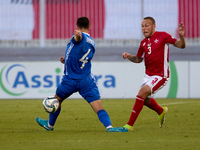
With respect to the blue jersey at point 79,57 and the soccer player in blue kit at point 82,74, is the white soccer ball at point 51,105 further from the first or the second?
the blue jersey at point 79,57

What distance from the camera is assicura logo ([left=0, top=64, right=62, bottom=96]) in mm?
14062

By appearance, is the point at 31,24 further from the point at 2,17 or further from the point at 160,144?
the point at 160,144

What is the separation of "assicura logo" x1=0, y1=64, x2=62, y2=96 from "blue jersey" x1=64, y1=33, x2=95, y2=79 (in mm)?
8051

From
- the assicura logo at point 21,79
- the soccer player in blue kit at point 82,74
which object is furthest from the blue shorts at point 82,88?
the assicura logo at point 21,79

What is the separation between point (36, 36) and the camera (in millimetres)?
19516

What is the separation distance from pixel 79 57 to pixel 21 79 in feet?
27.8

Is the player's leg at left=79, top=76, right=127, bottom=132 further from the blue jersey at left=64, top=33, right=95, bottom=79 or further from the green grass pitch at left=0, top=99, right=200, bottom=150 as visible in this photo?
the green grass pitch at left=0, top=99, right=200, bottom=150

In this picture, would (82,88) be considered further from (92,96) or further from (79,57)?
(79,57)

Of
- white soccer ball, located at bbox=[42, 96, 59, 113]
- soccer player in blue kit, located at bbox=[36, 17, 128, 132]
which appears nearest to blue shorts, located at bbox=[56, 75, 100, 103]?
soccer player in blue kit, located at bbox=[36, 17, 128, 132]

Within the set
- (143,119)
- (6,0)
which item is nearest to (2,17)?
(6,0)

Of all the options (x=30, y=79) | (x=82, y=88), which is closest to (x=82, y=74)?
(x=82, y=88)

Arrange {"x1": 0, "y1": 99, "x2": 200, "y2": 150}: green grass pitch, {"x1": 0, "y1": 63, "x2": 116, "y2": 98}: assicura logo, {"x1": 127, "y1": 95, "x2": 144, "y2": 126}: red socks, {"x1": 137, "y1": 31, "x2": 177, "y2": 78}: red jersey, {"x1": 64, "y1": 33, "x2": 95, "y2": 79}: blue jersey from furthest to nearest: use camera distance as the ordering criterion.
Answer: {"x1": 0, "y1": 63, "x2": 116, "y2": 98}: assicura logo
{"x1": 137, "y1": 31, "x2": 177, "y2": 78}: red jersey
{"x1": 127, "y1": 95, "x2": 144, "y2": 126}: red socks
{"x1": 64, "y1": 33, "x2": 95, "y2": 79}: blue jersey
{"x1": 0, "y1": 99, "x2": 200, "y2": 150}: green grass pitch

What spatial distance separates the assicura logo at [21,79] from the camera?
14.1 meters

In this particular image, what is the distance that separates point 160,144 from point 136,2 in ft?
47.5
